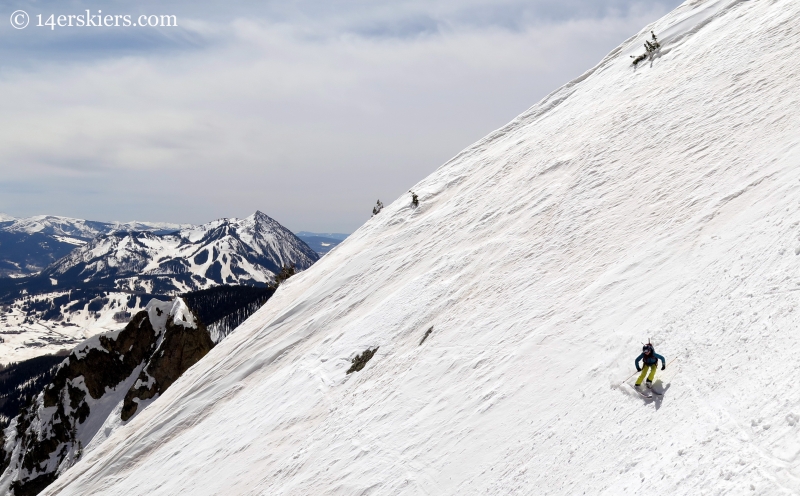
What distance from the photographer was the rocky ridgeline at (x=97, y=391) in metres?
52.7

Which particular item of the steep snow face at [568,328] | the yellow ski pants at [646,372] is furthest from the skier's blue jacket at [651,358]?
the steep snow face at [568,328]

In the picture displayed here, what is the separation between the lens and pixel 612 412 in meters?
10.6

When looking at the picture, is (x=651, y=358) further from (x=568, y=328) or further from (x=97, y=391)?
(x=97, y=391)

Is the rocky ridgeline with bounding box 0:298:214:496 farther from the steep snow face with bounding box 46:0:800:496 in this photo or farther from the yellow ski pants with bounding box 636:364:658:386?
the yellow ski pants with bounding box 636:364:658:386

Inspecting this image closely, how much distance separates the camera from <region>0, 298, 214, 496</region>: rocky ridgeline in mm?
52719

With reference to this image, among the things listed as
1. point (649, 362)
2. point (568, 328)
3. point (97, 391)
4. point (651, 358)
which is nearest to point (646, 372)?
point (649, 362)

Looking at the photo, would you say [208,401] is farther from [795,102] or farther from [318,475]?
[795,102]

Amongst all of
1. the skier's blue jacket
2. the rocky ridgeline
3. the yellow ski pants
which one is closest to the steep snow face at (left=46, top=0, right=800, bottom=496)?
the yellow ski pants

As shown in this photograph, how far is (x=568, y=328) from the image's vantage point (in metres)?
14.1

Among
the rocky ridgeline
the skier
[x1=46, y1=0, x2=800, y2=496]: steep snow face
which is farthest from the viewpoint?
the rocky ridgeline

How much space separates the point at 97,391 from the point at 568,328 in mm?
68080

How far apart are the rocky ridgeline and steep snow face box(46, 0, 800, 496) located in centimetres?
2399

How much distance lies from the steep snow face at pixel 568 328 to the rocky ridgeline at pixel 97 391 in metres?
24.0

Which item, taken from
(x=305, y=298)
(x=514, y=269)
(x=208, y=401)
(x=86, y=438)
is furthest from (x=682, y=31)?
(x=86, y=438)
